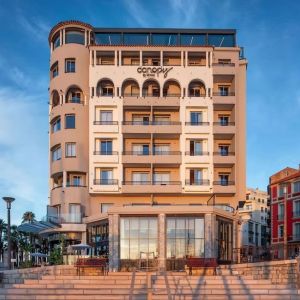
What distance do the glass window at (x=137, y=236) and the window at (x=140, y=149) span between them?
1093cm

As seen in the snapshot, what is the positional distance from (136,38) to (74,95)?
8.02m

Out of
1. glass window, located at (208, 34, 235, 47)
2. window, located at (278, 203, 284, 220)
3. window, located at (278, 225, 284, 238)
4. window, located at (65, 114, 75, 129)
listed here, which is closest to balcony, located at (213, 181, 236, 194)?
glass window, located at (208, 34, 235, 47)

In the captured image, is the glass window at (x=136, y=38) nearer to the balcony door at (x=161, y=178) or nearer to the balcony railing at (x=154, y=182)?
Result: the balcony door at (x=161, y=178)

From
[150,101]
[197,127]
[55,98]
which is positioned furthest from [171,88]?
[55,98]

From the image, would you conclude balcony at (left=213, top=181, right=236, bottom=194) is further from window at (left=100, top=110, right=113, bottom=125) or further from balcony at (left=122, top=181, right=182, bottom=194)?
window at (left=100, top=110, right=113, bottom=125)

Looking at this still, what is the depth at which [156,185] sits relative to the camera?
44.1 m

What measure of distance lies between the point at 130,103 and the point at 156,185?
300 inches

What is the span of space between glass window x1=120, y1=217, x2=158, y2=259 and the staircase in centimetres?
1160

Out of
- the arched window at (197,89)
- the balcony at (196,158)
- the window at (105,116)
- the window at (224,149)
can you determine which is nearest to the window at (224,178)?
the window at (224,149)

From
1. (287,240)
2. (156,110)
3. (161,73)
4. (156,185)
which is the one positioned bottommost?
(287,240)

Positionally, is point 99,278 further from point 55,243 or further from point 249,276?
point 55,243

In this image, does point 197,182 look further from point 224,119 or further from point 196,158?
point 224,119

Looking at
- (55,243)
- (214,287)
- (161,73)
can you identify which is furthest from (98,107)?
(214,287)

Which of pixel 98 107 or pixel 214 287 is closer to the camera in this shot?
pixel 214 287
